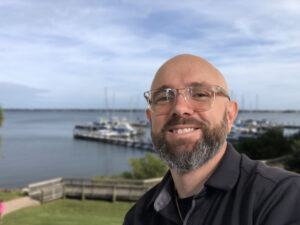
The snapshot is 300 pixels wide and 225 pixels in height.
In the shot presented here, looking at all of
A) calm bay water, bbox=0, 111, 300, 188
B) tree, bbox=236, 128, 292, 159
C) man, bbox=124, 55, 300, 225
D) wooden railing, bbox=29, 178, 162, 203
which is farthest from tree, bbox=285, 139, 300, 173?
calm bay water, bbox=0, 111, 300, 188

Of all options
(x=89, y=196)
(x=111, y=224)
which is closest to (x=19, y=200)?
(x=89, y=196)

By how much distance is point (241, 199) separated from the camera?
1.37 m

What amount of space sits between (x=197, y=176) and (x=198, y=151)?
180mm

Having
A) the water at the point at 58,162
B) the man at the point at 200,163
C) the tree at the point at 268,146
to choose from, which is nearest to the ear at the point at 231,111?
the man at the point at 200,163

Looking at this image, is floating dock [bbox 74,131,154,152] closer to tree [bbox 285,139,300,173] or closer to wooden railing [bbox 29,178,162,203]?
tree [bbox 285,139,300,173]

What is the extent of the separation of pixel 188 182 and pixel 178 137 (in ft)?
0.98

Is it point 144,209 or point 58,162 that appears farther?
point 58,162

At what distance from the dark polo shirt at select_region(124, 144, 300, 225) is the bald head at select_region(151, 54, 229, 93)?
0.45 metres

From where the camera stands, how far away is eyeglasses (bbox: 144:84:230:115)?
5.64 feet

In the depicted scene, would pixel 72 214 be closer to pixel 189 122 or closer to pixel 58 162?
pixel 189 122

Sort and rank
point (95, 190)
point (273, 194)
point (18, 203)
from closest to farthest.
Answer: point (273, 194)
point (18, 203)
point (95, 190)

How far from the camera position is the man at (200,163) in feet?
4.41

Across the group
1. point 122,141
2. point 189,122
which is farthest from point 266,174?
point 122,141

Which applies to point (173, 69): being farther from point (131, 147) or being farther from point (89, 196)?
point (131, 147)
